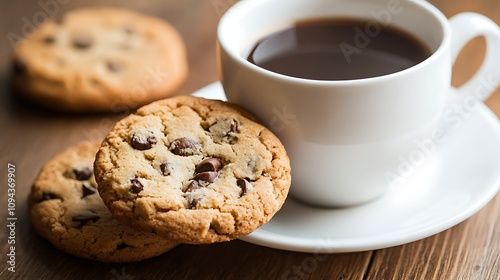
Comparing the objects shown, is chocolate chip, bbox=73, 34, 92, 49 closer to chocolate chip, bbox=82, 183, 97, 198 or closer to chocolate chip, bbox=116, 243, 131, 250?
chocolate chip, bbox=82, 183, 97, 198

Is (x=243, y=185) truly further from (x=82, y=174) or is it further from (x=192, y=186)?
(x=82, y=174)

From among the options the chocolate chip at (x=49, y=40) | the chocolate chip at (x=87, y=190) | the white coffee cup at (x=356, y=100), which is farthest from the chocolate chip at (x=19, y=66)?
the white coffee cup at (x=356, y=100)

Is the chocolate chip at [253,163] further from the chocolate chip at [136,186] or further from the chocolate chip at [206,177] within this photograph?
the chocolate chip at [136,186]

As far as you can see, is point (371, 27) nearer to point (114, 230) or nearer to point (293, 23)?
point (293, 23)

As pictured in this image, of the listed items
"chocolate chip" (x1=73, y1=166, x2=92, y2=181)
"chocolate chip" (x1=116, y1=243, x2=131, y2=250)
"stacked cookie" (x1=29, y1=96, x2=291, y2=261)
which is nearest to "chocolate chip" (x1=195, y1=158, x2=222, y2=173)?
"stacked cookie" (x1=29, y1=96, x2=291, y2=261)

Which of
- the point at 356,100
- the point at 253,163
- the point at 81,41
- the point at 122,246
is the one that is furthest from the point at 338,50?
the point at 81,41

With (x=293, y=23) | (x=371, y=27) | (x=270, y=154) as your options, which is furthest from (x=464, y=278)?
(x=293, y=23)
